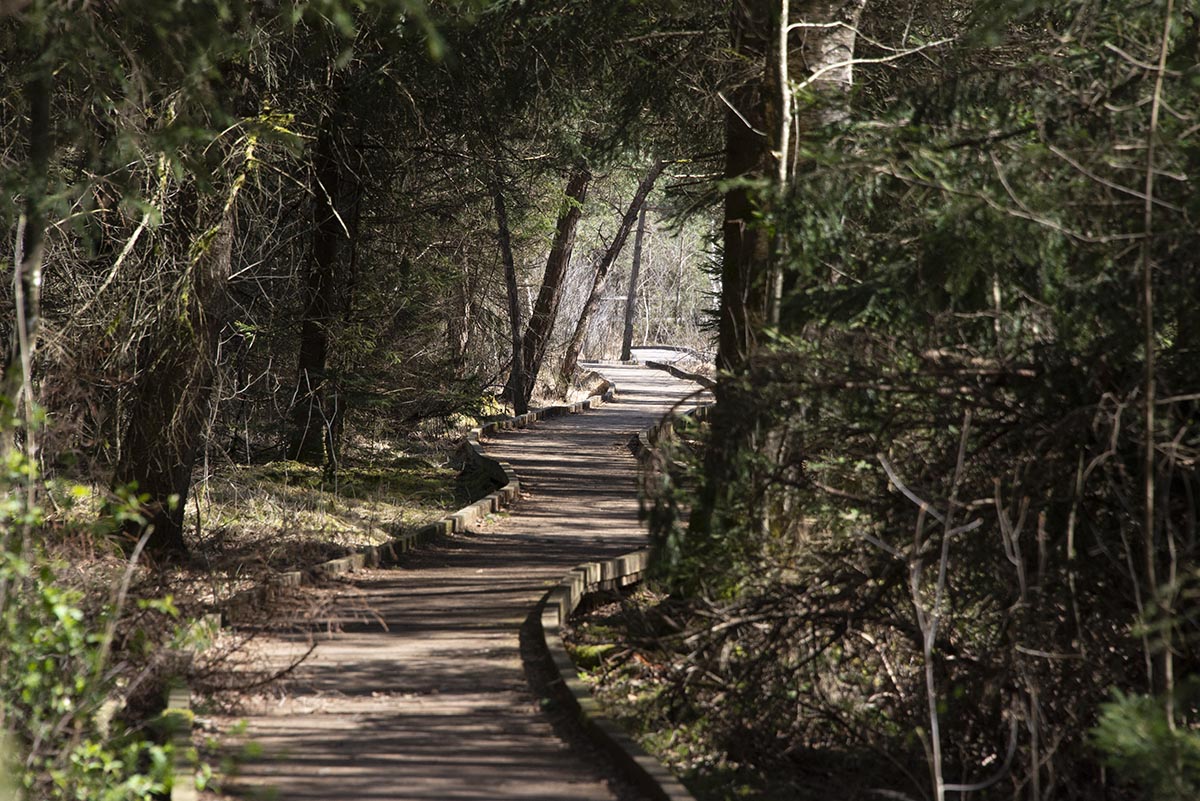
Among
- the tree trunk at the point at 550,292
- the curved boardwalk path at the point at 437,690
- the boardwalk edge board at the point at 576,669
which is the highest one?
the tree trunk at the point at 550,292

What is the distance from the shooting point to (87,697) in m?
5.85

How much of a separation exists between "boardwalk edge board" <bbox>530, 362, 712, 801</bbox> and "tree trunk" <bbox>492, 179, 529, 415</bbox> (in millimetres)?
6743

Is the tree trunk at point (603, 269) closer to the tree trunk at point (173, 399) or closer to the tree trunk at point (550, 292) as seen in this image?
the tree trunk at point (550, 292)

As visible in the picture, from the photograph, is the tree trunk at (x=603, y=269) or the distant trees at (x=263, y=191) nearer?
the distant trees at (x=263, y=191)

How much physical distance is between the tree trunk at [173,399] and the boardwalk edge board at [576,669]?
11.6 feet

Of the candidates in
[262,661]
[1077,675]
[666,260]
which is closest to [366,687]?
[262,661]

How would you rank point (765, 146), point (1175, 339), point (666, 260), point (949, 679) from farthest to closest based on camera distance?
point (666, 260)
point (765, 146)
point (949, 679)
point (1175, 339)

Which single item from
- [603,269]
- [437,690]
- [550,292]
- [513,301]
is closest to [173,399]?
[437,690]

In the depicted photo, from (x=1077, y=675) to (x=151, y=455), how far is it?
26.7 feet

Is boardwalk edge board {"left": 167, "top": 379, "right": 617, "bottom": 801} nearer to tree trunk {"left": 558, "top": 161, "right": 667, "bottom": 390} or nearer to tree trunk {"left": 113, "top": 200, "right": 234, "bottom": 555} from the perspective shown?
tree trunk {"left": 113, "top": 200, "right": 234, "bottom": 555}

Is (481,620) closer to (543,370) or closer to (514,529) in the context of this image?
(514,529)

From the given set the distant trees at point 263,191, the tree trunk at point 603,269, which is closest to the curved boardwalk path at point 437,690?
the distant trees at point 263,191

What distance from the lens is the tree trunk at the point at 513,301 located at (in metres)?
20.9

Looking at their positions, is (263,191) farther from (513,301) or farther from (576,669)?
(513,301)
